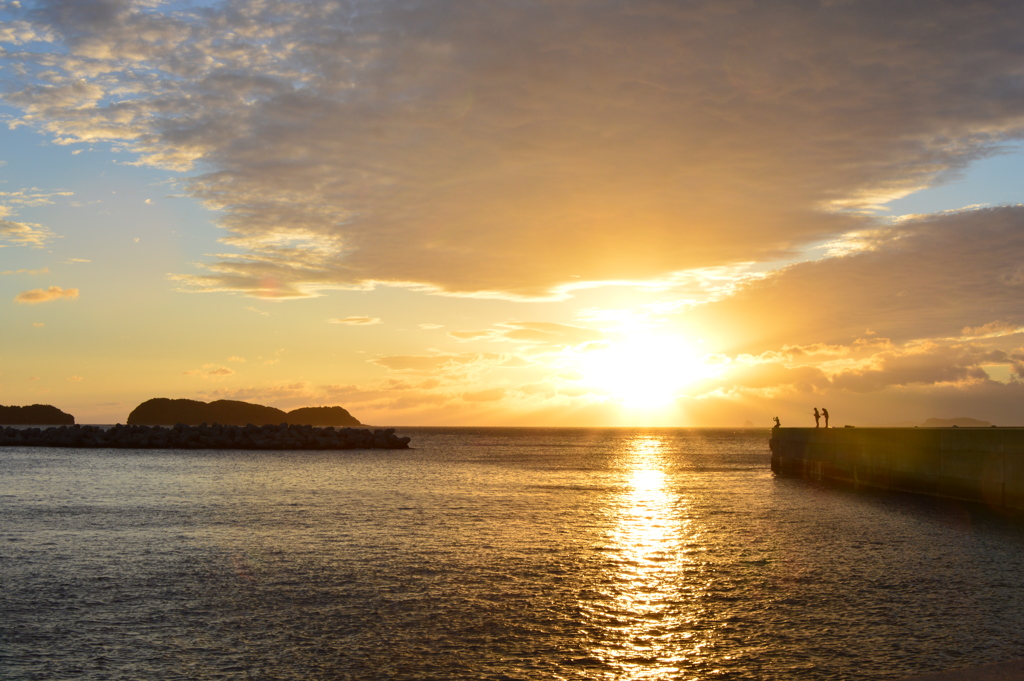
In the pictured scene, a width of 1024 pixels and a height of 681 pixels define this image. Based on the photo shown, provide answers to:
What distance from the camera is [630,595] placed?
657 inches

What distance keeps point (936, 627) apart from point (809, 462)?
4711 cm

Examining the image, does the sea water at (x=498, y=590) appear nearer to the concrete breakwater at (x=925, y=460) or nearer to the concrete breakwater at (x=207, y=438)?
the concrete breakwater at (x=925, y=460)

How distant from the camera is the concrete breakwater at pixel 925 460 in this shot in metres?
30.9

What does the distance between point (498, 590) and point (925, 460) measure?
3059 centimetres

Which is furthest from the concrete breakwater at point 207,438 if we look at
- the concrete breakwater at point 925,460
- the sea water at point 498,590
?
the sea water at point 498,590

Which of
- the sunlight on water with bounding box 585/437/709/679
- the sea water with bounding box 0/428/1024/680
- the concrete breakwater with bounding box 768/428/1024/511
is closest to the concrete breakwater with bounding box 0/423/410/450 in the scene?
the concrete breakwater with bounding box 768/428/1024/511

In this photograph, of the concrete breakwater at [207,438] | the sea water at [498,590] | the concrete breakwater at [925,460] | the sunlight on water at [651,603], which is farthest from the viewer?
the concrete breakwater at [207,438]

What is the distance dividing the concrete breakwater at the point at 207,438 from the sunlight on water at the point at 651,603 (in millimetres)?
79168

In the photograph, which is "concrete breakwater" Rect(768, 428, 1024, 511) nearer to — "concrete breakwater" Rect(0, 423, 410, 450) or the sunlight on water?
the sunlight on water

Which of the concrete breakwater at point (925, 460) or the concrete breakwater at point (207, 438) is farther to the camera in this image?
the concrete breakwater at point (207, 438)

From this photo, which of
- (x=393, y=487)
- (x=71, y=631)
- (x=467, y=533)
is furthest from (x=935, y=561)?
(x=393, y=487)

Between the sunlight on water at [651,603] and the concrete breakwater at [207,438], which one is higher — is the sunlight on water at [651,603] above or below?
below

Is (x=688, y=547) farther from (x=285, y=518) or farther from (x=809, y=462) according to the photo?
(x=809, y=462)

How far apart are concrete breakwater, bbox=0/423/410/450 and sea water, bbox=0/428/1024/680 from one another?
67.1 m
